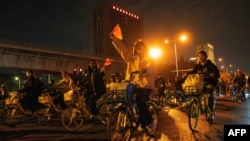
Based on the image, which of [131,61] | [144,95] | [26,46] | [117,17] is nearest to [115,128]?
[144,95]

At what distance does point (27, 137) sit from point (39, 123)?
10.7 ft

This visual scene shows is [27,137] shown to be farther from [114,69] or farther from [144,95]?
[114,69]

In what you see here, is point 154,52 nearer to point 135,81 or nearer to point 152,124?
point 152,124

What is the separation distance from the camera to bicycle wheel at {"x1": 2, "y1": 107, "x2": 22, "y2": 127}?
12.1 metres

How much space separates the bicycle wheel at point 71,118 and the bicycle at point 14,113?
2.77 meters

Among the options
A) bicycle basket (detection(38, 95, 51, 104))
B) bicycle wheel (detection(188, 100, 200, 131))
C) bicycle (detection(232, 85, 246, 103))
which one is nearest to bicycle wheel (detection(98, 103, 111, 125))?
bicycle wheel (detection(188, 100, 200, 131))

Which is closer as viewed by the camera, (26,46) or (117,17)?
(26,46)

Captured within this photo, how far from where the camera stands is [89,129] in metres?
10.3

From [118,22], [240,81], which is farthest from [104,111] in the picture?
[118,22]

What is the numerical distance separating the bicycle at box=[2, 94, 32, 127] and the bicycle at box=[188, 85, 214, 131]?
569cm

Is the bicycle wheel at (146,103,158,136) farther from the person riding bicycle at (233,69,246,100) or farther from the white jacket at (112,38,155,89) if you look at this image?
the person riding bicycle at (233,69,246,100)

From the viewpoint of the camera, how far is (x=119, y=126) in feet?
23.8

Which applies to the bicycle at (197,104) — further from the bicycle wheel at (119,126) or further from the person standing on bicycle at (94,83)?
the person standing on bicycle at (94,83)

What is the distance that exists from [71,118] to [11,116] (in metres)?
3.36
